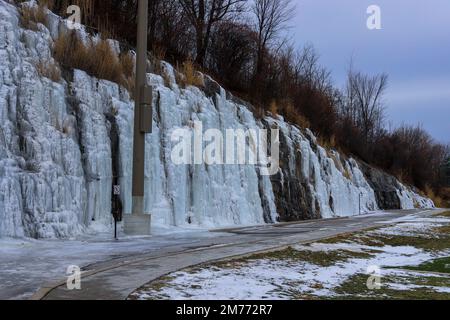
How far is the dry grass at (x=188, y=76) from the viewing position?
25938 millimetres

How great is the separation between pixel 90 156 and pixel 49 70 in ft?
10.0

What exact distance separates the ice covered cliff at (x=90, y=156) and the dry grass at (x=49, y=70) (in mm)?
179

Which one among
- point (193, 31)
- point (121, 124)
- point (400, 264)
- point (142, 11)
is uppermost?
point (193, 31)

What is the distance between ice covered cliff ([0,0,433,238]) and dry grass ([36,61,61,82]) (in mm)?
179

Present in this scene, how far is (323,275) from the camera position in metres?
11.1

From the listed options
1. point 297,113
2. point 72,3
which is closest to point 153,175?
point 72,3

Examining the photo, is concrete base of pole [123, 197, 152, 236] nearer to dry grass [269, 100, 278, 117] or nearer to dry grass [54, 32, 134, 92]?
dry grass [54, 32, 134, 92]

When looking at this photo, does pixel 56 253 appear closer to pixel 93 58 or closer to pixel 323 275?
pixel 323 275

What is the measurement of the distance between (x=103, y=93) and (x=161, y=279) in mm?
12451

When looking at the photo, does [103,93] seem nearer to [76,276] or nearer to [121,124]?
[121,124]

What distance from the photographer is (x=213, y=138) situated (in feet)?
84.9

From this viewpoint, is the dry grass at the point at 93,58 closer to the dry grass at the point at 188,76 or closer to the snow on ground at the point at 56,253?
the dry grass at the point at 188,76

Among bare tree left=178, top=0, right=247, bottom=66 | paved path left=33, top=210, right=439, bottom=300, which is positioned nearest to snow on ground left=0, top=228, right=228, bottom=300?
paved path left=33, top=210, right=439, bottom=300

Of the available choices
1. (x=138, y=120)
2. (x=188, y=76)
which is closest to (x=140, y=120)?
(x=138, y=120)
